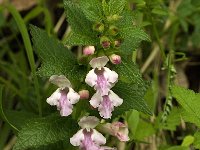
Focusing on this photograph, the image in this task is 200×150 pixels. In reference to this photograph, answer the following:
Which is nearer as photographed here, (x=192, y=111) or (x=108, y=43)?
(x=108, y=43)

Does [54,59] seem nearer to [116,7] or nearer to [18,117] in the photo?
[116,7]

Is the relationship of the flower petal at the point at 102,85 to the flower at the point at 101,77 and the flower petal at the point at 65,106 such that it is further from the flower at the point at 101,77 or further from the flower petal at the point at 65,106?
the flower petal at the point at 65,106

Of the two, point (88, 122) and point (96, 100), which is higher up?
point (96, 100)

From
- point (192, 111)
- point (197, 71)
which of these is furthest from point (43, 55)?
point (197, 71)

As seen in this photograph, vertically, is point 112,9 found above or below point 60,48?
above

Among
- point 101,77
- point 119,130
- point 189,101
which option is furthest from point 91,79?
point 189,101

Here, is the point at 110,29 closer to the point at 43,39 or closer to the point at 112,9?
the point at 112,9
